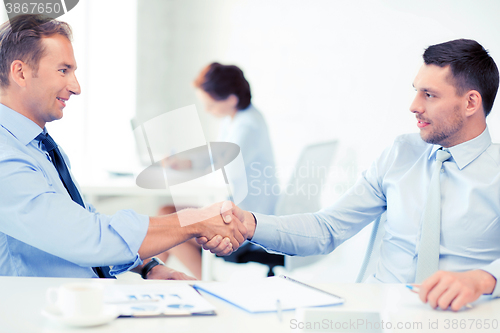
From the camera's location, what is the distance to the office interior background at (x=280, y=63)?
3.18 meters

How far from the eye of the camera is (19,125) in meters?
1.14

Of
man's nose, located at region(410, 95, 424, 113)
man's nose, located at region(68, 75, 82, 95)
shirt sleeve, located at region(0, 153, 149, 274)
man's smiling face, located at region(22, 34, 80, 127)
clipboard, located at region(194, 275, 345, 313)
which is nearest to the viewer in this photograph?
clipboard, located at region(194, 275, 345, 313)

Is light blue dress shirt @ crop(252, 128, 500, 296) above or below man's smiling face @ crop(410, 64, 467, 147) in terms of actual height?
below

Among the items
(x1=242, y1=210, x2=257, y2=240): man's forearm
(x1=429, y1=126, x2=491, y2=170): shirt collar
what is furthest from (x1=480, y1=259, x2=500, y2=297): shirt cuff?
(x1=242, y1=210, x2=257, y2=240): man's forearm

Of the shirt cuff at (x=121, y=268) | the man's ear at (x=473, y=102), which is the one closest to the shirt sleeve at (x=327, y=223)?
the man's ear at (x=473, y=102)

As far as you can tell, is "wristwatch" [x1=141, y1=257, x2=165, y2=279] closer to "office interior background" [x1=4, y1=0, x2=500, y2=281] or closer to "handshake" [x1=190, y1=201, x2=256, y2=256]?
"handshake" [x1=190, y1=201, x2=256, y2=256]

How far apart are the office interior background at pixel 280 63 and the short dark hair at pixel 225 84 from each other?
2.08ft

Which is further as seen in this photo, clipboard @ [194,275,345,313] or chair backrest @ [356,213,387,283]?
chair backrest @ [356,213,387,283]

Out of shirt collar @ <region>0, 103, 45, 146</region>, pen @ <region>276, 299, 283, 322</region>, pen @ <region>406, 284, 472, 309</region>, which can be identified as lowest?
pen @ <region>406, 284, 472, 309</region>

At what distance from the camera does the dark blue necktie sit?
122cm

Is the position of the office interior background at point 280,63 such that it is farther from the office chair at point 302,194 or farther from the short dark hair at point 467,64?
the short dark hair at point 467,64

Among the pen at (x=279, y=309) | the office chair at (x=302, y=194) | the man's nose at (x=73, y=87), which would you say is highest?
the man's nose at (x=73, y=87)

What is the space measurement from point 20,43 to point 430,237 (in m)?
1.19
